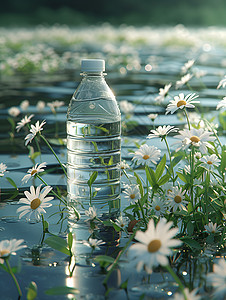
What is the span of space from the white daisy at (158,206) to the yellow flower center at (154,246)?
0.57m

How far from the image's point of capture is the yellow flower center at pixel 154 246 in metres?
1.19

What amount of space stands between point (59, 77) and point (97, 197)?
527cm

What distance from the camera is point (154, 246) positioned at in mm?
1194

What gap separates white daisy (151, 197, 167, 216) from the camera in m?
1.78

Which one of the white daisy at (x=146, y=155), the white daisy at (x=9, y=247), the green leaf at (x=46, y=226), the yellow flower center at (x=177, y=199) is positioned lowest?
the white daisy at (x=9, y=247)

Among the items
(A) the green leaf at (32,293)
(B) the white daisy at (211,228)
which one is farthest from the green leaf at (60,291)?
(B) the white daisy at (211,228)

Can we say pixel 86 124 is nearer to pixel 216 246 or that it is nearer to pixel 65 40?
pixel 216 246

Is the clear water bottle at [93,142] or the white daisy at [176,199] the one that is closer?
the white daisy at [176,199]

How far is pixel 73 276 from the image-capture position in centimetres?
156

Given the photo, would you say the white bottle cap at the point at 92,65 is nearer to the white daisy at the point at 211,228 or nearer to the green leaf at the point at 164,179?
the green leaf at the point at 164,179

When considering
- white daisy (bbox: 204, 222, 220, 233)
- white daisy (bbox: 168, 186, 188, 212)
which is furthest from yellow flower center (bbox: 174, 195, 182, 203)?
white daisy (bbox: 204, 222, 220, 233)

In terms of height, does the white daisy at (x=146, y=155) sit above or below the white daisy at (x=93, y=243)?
above

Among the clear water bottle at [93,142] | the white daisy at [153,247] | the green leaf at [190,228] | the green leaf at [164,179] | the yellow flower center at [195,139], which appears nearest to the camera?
the white daisy at [153,247]

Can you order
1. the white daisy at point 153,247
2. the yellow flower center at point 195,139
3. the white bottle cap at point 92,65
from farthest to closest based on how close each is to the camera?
the white bottle cap at point 92,65, the yellow flower center at point 195,139, the white daisy at point 153,247
